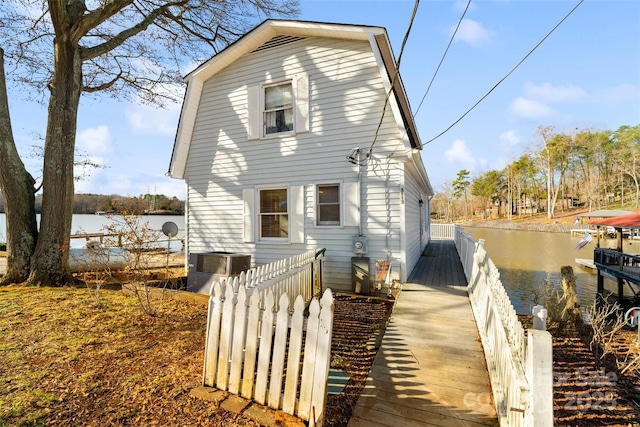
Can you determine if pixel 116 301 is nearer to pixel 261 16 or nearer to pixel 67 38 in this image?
pixel 67 38

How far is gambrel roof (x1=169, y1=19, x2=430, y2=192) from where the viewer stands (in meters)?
6.14

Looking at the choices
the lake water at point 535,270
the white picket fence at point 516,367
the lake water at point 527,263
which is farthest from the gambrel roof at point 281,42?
the lake water at point 535,270

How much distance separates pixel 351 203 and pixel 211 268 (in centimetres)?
350

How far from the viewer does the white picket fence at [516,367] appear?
5.20ft

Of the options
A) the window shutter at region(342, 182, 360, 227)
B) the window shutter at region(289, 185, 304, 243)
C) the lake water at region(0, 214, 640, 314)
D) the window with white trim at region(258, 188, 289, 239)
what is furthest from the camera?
the lake water at region(0, 214, 640, 314)

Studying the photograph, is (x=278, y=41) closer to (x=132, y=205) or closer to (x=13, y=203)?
(x=132, y=205)

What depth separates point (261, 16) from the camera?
387 inches

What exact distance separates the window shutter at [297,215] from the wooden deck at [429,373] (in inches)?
123

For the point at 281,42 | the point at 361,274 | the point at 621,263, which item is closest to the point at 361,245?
the point at 361,274

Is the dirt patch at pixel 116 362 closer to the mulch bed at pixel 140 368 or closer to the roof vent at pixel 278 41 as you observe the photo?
the mulch bed at pixel 140 368

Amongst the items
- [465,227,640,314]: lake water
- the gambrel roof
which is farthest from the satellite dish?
[465,227,640,314]: lake water

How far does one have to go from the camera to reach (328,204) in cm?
715

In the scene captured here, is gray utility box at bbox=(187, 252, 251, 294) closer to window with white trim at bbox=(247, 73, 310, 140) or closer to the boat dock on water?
window with white trim at bbox=(247, 73, 310, 140)

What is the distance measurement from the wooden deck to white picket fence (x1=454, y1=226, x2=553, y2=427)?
0.61ft
